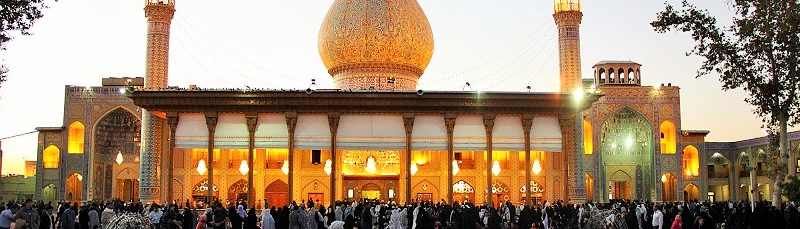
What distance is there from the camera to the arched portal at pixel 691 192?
46719mm

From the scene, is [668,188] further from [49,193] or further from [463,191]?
[49,193]

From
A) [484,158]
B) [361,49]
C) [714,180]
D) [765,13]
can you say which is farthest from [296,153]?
[714,180]

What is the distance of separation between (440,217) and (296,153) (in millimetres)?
12081

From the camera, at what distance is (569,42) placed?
31266mm

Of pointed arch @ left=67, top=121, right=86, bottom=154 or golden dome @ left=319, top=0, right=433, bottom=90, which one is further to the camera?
pointed arch @ left=67, top=121, right=86, bottom=154

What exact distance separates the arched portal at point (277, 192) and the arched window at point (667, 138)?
21828 mm

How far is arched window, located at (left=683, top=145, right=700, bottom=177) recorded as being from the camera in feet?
153

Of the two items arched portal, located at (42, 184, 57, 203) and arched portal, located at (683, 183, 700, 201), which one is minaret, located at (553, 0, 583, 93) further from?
arched portal, located at (42, 184, 57, 203)

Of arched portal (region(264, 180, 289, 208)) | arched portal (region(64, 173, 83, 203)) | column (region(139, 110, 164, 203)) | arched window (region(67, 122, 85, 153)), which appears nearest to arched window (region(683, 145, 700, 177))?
arched portal (region(264, 180, 289, 208))

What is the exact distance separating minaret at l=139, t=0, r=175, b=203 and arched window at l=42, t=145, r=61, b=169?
Result: 1561 cm

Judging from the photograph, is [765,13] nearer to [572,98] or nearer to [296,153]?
[572,98]

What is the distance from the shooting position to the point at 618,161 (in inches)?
1762

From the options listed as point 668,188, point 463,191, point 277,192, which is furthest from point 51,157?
point 668,188

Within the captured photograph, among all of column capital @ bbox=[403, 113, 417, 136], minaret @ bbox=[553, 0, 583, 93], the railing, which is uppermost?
the railing
